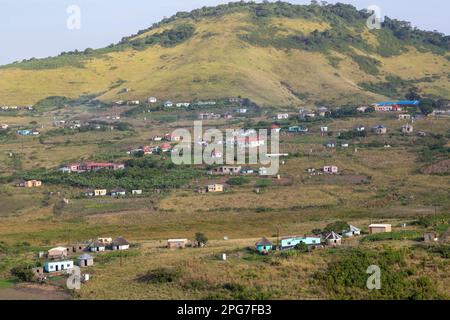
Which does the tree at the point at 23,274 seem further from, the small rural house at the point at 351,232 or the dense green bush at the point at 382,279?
the small rural house at the point at 351,232

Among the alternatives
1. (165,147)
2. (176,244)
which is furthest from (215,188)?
(165,147)

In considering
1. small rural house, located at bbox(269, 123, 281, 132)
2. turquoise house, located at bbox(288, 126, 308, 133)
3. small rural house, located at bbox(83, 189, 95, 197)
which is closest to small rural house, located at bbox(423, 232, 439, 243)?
small rural house, located at bbox(83, 189, 95, 197)

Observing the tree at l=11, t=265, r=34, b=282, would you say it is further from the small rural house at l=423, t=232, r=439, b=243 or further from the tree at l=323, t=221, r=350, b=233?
the small rural house at l=423, t=232, r=439, b=243

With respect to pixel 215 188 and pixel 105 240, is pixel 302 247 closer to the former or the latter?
pixel 105 240

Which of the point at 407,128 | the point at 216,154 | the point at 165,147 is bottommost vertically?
the point at 216,154

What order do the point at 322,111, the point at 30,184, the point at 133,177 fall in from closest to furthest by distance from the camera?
1. the point at 30,184
2. the point at 133,177
3. the point at 322,111

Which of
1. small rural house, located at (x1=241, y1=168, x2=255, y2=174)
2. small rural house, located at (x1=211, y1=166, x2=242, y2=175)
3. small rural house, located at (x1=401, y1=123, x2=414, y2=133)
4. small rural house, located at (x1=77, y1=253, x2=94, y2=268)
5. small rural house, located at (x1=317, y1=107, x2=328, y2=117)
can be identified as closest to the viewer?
small rural house, located at (x1=77, y1=253, x2=94, y2=268)
